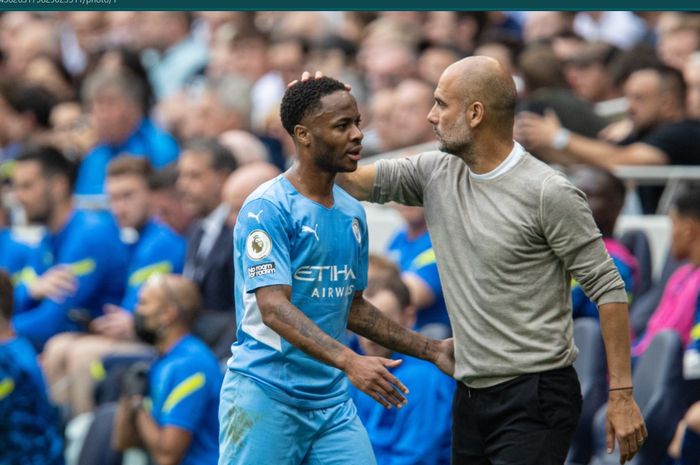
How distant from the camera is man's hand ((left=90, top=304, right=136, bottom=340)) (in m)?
9.14

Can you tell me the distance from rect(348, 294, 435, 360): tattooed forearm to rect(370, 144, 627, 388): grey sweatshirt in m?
0.18

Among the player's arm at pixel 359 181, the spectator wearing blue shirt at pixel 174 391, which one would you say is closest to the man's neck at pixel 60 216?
the spectator wearing blue shirt at pixel 174 391

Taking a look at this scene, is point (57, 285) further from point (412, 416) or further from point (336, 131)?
point (336, 131)

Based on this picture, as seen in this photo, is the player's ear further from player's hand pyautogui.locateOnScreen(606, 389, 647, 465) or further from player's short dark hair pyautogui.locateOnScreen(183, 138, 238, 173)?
player's short dark hair pyautogui.locateOnScreen(183, 138, 238, 173)

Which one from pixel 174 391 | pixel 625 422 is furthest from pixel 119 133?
pixel 625 422

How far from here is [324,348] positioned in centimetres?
492

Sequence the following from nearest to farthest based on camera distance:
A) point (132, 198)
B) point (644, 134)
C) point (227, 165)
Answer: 1. point (644, 134)
2. point (227, 165)
3. point (132, 198)

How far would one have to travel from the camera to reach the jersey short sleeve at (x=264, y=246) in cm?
503

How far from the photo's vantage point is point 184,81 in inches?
549

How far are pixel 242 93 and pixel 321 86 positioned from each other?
21.3ft

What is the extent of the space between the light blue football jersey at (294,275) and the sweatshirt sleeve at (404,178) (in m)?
0.28

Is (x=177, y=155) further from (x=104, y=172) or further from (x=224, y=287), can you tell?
(x=224, y=287)

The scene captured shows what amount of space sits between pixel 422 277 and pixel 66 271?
2981mm

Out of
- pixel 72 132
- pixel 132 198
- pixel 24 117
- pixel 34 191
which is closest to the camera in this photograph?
pixel 132 198
